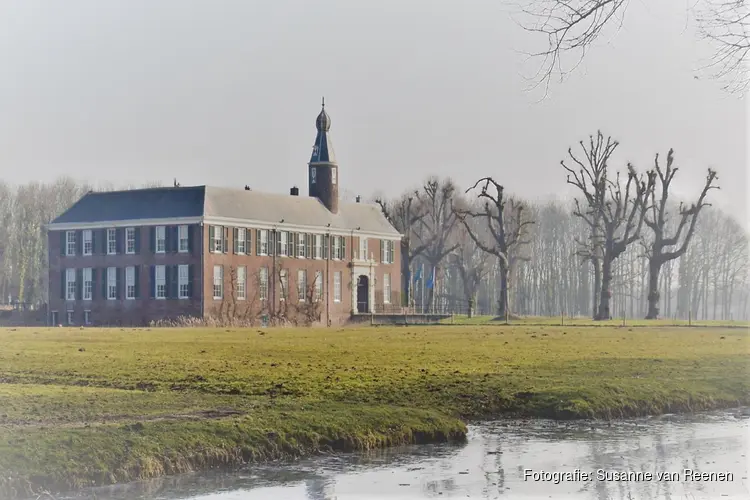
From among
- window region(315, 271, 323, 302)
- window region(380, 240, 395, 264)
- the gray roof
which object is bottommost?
window region(315, 271, 323, 302)

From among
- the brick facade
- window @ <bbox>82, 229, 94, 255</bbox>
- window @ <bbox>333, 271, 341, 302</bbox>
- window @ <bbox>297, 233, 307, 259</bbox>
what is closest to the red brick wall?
the brick facade

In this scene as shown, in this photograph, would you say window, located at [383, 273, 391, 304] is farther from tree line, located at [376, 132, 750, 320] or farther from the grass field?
the grass field

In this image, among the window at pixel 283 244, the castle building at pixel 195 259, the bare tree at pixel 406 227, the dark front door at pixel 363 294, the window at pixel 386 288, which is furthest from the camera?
the bare tree at pixel 406 227

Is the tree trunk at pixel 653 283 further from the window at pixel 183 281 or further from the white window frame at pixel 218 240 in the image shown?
the window at pixel 183 281

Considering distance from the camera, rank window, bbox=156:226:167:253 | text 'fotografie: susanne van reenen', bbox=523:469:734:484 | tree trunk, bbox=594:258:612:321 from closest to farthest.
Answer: text 'fotografie: susanne van reenen', bbox=523:469:734:484 < window, bbox=156:226:167:253 < tree trunk, bbox=594:258:612:321

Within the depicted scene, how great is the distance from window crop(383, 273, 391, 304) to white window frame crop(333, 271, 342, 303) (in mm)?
6442

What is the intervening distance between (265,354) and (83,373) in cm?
812

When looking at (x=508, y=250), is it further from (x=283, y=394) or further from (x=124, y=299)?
(x=283, y=394)

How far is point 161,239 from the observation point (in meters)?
75.7

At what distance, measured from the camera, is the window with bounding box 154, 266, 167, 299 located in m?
75.0

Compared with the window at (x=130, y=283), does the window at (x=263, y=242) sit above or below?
above

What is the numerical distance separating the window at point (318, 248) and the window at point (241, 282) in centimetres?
824

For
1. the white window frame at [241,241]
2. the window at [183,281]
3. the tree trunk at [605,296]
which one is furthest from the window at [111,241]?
the tree trunk at [605,296]

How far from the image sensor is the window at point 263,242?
79562 mm
